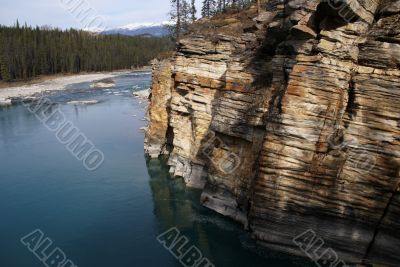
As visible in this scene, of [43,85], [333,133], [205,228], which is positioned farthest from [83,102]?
[333,133]

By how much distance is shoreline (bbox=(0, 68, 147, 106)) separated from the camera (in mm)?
74050

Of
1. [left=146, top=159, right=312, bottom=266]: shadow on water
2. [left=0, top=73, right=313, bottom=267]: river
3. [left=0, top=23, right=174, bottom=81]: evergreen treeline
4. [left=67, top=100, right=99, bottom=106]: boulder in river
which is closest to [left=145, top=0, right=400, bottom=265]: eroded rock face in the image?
[left=146, top=159, right=312, bottom=266]: shadow on water

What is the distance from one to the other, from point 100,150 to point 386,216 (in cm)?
2775

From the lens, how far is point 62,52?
352ft

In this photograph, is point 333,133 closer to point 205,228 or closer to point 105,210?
point 205,228

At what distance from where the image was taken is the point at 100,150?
39219 millimetres

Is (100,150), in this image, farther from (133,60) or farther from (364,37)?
(133,60)

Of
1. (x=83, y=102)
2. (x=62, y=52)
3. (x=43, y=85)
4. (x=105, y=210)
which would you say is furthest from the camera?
(x=62, y=52)

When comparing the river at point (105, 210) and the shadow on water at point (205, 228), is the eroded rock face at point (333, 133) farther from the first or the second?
the river at point (105, 210)

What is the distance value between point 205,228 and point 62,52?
94832 mm

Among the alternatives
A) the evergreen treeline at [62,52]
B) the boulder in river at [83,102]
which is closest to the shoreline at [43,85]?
the evergreen treeline at [62,52]

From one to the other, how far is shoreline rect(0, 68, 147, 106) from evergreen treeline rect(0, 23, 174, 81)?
3979 mm

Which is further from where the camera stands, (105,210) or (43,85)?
(43,85)

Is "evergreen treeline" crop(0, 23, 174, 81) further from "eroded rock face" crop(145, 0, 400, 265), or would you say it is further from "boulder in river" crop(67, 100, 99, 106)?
"eroded rock face" crop(145, 0, 400, 265)
